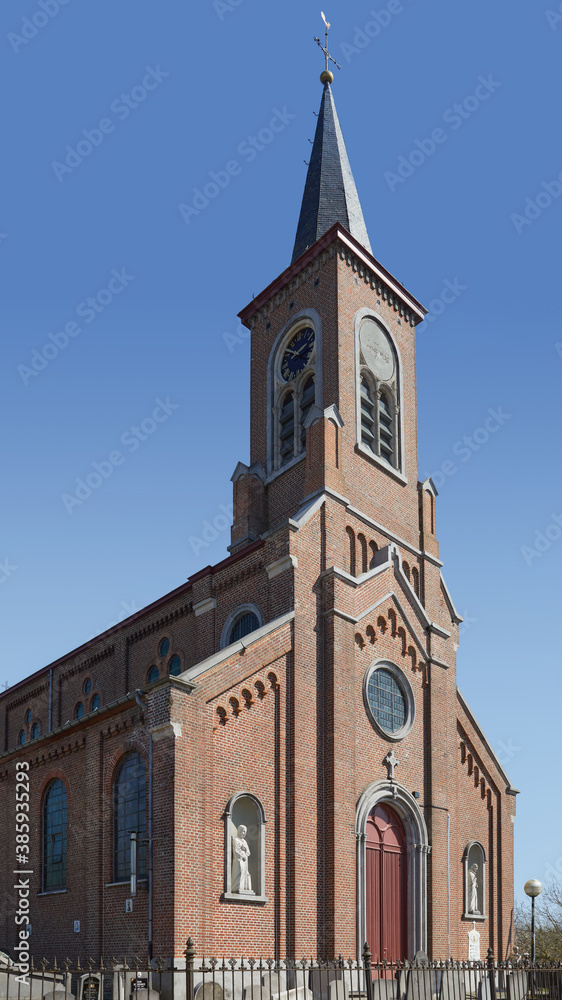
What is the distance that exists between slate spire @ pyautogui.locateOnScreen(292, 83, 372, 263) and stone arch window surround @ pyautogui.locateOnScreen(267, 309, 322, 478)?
3.98 metres

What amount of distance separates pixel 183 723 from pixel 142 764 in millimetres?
2668

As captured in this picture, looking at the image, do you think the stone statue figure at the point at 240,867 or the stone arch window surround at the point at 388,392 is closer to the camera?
the stone statue figure at the point at 240,867

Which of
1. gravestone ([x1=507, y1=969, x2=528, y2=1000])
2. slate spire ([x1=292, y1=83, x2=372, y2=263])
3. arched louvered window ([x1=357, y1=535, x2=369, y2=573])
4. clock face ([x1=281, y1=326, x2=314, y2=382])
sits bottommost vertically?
gravestone ([x1=507, y1=969, x2=528, y2=1000])

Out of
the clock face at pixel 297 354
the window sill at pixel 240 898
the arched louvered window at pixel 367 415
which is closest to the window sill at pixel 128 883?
the window sill at pixel 240 898

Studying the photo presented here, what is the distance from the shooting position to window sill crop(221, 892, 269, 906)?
20531 millimetres

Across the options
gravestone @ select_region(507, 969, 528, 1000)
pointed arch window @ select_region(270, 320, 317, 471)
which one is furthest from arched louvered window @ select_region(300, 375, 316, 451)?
gravestone @ select_region(507, 969, 528, 1000)

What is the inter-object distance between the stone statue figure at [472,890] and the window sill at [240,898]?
9.34 meters

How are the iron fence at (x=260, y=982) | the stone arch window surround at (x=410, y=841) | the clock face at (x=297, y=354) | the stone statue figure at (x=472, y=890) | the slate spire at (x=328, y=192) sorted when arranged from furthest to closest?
the slate spire at (x=328, y=192)
the clock face at (x=297, y=354)
the stone statue figure at (x=472, y=890)
the stone arch window surround at (x=410, y=841)
the iron fence at (x=260, y=982)

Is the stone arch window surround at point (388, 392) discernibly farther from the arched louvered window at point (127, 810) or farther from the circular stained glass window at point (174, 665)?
the arched louvered window at point (127, 810)

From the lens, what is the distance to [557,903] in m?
Result: 51.6

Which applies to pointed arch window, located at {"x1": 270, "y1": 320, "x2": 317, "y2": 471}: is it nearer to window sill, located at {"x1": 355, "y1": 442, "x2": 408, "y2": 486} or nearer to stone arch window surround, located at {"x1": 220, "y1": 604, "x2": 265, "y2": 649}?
window sill, located at {"x1": 355, "y1": 442, "x2": 408, "y2": 486}

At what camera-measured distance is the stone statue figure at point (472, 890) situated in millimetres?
28147

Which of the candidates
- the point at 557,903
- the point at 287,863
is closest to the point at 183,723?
the point at 287,863

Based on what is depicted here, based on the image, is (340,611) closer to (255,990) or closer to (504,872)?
(255,990)
